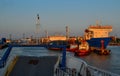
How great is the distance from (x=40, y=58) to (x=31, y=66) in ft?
3.35

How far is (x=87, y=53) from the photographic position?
51.8 meters

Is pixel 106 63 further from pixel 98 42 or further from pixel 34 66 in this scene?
pixel 34 66

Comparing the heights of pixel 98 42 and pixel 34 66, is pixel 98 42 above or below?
below

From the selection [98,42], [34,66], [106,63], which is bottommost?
[106,63]

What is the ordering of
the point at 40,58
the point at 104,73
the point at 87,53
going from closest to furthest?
1. the point at 104,73
2. the point at 40,58
3. the point at 87,53

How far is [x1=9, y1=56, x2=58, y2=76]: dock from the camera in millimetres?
10281

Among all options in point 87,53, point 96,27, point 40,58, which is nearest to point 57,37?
point 96,27

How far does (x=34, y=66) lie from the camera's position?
35.7 ft

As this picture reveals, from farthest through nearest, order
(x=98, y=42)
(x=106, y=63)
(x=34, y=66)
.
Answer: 1. (x=98, y=42)
2. (x=106, y=63)
3. (x=34, y=66)

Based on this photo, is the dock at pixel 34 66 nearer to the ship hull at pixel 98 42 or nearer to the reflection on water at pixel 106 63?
the reflection on water at pixel 106 63

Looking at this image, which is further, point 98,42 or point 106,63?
point 98,42

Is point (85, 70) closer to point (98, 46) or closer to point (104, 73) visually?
point (104, 73)

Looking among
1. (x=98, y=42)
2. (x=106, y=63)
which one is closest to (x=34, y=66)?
(x=106, y=63)

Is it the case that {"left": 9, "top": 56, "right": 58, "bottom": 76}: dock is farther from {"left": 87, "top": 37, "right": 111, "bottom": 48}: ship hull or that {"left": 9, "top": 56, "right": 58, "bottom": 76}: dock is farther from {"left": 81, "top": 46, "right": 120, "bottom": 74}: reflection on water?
{"left": 87, "top": 37, "right": 111, "bottom": 48}: ship hull
